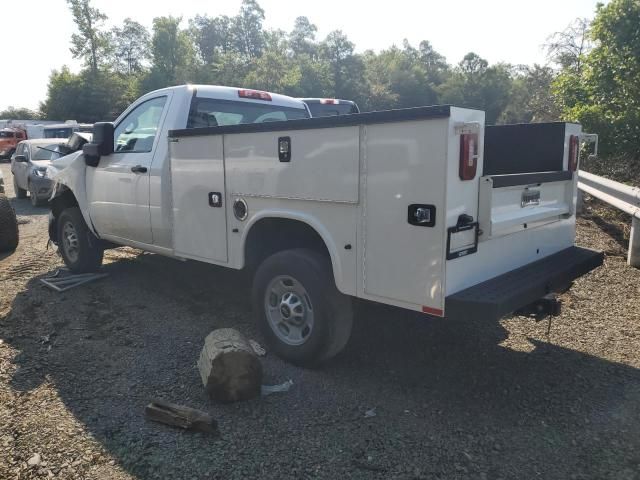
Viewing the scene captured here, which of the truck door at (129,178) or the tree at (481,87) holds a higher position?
the tree at (481,87)

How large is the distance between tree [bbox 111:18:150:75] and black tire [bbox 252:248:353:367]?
92.0m

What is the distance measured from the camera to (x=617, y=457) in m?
2.91

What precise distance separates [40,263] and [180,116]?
148 inches

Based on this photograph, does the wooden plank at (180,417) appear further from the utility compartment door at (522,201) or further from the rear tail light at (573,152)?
the rear tail light at (573,152)

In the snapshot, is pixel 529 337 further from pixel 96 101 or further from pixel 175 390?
pixel 96 101

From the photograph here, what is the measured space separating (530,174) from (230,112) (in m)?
3.02

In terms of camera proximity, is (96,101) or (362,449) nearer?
(362,449)

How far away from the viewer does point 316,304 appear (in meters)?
3.74

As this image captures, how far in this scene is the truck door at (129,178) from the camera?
17.4ft

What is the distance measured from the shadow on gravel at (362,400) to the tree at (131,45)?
3595 inches

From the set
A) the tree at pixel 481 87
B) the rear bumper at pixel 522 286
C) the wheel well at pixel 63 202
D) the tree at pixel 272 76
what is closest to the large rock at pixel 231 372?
the rear bumper at pixel 522 286

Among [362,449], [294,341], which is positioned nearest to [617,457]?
[362,449]

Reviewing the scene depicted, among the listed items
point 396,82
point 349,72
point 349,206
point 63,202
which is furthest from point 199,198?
point 396,82

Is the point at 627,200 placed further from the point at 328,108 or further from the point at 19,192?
the point at 19,192
